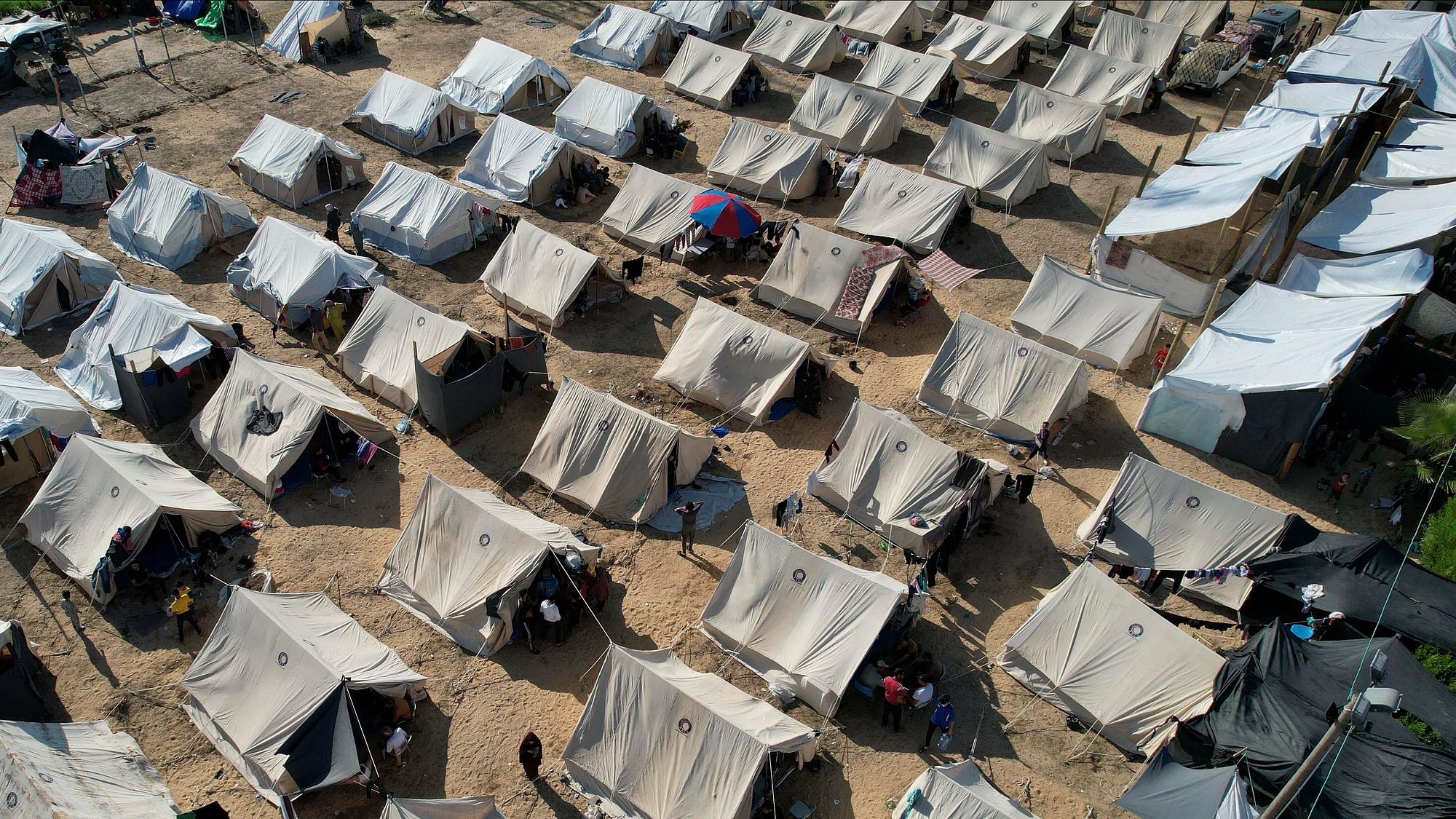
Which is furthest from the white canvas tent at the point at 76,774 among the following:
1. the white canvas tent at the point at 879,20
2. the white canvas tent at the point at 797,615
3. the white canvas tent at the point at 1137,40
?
the white canvas tent at the point at 1137,40

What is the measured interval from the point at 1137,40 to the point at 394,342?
31481 millimetres

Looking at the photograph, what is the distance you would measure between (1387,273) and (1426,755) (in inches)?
627

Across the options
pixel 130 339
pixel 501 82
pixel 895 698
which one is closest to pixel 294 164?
pixel 501 82

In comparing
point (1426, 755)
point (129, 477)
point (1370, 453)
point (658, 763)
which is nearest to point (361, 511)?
point (129, 477)

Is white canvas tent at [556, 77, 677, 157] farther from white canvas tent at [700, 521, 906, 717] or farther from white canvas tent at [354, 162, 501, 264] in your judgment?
white canvas tent at [700, 521, 906, 717]

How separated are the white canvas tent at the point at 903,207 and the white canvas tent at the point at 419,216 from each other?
1143cm

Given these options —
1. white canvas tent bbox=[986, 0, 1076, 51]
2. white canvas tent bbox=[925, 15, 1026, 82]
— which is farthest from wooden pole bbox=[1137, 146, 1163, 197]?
white canvas tent bbox=[986, 0, 1076, 51]

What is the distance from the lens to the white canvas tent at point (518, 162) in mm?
34125

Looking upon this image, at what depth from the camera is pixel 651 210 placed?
105ft

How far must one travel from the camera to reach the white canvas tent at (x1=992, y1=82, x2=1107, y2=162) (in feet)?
119

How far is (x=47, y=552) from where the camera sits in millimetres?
22062

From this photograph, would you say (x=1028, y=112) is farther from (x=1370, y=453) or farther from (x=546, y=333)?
(x=546, y=333)

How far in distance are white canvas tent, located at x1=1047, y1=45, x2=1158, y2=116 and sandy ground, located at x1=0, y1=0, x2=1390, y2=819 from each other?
996 mm

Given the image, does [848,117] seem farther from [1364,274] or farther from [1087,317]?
[1364,274]
